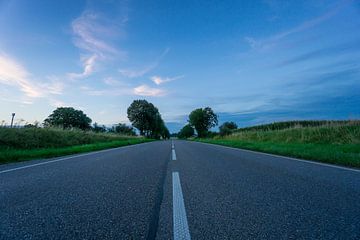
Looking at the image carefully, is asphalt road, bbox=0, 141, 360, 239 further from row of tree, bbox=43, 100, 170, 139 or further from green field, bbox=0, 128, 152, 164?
row of tree, bbox=43, 100, 170, 139

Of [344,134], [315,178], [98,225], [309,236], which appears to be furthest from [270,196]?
[344,134]

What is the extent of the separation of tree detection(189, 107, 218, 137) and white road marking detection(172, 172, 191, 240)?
7337 cm

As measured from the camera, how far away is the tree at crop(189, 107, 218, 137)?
7676cm

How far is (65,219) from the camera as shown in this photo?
2189mm

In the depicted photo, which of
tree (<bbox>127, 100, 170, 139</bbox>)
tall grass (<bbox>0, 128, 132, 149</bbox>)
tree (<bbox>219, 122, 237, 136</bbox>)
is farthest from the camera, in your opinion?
tree (<bbox>127, 100, 170, 139</bbox>)

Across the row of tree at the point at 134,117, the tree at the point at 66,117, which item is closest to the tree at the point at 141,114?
the row of tree at the point at 134,117

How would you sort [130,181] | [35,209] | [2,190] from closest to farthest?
[35,209]
[2,190]
[130,181]

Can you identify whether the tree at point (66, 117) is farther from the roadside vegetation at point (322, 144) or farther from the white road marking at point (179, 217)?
the white road marking at point (179, 217)

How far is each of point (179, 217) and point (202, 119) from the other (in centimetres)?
7544

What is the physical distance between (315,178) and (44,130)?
1613cm

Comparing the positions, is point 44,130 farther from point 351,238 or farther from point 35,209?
point 351,238

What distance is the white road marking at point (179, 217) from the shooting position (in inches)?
72.5

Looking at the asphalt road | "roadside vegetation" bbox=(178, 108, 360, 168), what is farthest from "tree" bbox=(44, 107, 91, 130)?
the asphalt road

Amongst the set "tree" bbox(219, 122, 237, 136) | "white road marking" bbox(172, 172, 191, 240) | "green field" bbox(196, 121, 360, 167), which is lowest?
"white road marking" bbox(172, 172, 191, 240)
